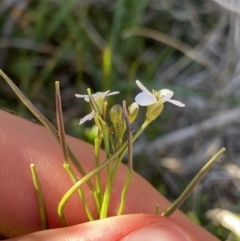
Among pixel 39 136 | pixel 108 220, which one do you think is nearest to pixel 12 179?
pixel 39 136

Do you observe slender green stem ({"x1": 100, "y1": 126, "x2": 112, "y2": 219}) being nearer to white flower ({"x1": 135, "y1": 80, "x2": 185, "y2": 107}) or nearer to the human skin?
white flower ({"x1": 135, "y1": 80, "x2": 185, "y2": 107})

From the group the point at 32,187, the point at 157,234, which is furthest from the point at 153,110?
the point at 32,187

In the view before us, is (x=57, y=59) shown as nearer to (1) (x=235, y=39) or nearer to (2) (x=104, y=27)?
(2) (x=104, y=27)

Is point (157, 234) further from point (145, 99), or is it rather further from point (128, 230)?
point (145, 99)

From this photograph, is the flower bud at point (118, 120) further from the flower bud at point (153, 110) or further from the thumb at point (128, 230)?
the thumb at point (128, 230)

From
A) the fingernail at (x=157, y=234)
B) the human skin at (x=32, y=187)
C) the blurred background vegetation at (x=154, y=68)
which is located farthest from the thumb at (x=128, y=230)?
the blurred background vegetation at (x=154, y=68)

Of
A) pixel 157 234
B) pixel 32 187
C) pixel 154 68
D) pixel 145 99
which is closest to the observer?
pixel 145 99
